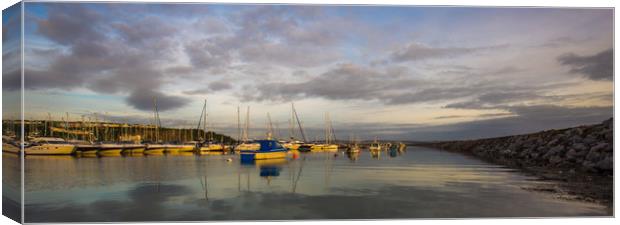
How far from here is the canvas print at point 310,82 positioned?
10992 millimetres

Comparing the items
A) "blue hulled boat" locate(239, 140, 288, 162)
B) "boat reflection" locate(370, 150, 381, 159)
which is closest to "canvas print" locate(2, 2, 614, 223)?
"blue hulled boat" locate(239, 140, 288, 162)

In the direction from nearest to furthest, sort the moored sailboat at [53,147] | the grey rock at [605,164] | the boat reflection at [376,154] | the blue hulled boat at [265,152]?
the grey rock at [605,164] < the blue hulled boat at [265,152] < the moored sailboat at [53,147] < the boat reflection at [376,154]

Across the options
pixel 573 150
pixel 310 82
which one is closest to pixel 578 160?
pixel 573 150

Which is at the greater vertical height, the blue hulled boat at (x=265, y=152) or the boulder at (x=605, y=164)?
the boulder at (x=605, y=164)

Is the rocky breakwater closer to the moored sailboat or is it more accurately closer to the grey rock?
the grey rock

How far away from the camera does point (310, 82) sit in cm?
1365

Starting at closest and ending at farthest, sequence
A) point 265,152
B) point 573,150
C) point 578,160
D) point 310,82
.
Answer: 1. point 310,82
2. point 578,160
3. point 573,150
4. point 265,152

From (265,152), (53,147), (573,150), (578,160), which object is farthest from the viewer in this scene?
(53,147)

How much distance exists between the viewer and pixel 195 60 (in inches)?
512

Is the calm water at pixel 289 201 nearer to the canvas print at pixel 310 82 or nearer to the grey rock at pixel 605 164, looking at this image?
the canvas print at pixel 310 82

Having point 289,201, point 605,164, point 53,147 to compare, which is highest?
point 605,164

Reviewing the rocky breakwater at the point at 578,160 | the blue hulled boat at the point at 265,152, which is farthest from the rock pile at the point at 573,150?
the blue hulled boat at the point at 265,152

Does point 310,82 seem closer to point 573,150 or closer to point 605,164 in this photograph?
point 605,164

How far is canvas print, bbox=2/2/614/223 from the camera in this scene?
11.0m
